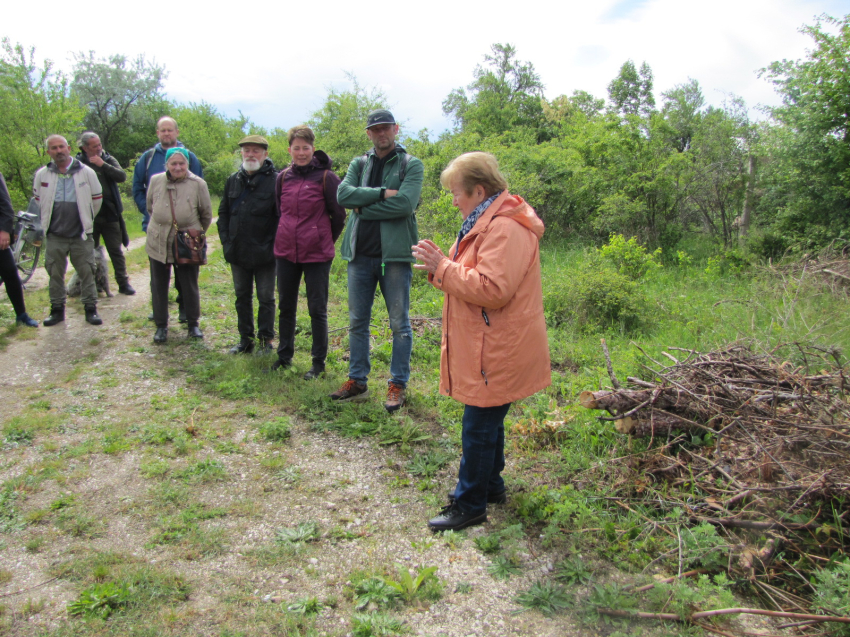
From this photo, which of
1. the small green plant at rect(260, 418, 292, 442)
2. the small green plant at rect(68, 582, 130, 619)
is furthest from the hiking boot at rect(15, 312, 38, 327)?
the small green plant at rect(68, 582, 130, 619)

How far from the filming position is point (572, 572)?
8.97 ft

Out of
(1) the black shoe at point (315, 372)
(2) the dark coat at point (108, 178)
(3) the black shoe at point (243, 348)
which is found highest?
(2) the dark coat at point (108, 178)

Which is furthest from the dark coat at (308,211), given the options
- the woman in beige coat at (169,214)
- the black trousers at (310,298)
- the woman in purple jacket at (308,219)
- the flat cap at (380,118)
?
the woman in beige coat at (169,214)

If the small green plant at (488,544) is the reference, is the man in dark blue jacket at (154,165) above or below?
above

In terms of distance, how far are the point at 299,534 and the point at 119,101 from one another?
139 feet

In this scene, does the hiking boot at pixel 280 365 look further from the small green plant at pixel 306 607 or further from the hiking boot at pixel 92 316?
the small green plant at pixel 306 607

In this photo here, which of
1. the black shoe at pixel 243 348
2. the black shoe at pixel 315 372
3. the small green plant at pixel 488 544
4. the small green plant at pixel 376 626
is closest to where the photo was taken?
the small green plant at pixel 376 626

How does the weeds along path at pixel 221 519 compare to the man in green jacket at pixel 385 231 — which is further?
the man in green jacket at pixel 385 231

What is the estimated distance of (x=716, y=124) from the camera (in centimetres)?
1146

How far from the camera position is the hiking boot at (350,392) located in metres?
4.74

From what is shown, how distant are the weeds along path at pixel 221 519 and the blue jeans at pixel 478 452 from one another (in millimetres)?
190

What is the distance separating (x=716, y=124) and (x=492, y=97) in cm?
3610

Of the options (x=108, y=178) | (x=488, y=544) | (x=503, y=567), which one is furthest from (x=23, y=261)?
(x=503, y=567)

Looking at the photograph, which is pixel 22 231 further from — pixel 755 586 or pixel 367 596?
pixel 755 586
